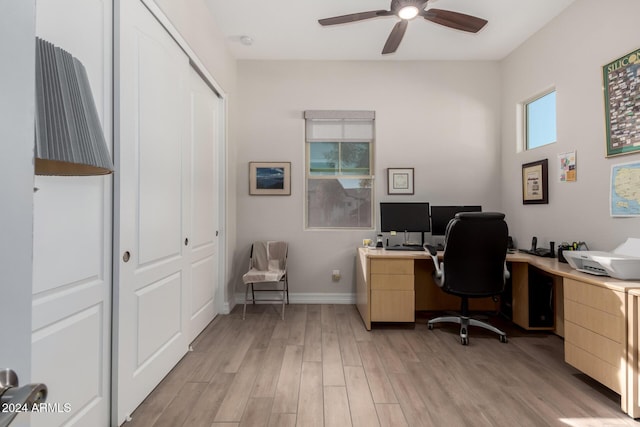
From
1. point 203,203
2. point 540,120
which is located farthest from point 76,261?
point 540,120

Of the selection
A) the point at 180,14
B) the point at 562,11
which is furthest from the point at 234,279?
the point at 562,11

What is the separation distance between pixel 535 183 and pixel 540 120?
0.73 metres

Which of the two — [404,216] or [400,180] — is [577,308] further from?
[400,180]

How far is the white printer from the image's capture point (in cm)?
190

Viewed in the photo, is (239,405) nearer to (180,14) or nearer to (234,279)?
(234,279)

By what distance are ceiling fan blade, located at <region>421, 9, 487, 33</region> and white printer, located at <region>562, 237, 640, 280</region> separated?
196 cm

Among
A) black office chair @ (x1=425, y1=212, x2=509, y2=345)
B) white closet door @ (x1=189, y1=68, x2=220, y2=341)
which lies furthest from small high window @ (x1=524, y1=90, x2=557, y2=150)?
white closet door @ (x1=189, y1=68, x2=220, y2=341)

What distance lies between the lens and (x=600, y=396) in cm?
192

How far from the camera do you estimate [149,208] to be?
1922 millimetres

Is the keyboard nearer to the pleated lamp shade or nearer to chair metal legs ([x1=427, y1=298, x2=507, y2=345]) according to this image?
chair metal legs ([x1=427, y1=298, x2=507, y2=345])

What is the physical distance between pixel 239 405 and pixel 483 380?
1.67m

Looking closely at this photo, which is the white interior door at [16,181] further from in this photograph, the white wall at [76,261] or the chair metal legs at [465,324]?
the chair metal legs at [465,324]

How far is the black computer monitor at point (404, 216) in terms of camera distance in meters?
3.54

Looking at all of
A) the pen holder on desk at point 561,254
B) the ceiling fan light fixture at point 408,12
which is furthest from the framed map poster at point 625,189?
the ceiling fan light fixture at point 408,12
